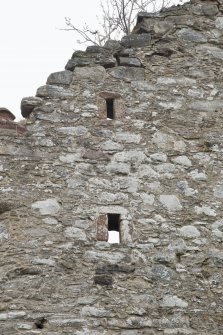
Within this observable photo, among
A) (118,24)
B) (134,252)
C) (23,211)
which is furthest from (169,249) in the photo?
(118,24)

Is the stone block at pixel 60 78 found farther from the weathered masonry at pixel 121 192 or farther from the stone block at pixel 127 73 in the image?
the stone block at pixel 127 73

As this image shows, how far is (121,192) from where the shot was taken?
564 cm

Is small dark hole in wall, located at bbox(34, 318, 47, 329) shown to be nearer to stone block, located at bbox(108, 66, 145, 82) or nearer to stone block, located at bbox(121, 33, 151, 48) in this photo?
stone block, located at bbox(108, 66, 145, 82)

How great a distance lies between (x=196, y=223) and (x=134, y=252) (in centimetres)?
59

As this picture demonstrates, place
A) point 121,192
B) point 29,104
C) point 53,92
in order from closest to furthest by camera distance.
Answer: point 121,192 → point 29,104 → point 53,92

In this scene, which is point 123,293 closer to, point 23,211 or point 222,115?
point 23,211

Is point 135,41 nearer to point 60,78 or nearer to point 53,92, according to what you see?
point 60,78

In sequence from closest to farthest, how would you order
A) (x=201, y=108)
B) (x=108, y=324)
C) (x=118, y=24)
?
(x=108, y=324), (x=201, y=108), (x=118, y=24)

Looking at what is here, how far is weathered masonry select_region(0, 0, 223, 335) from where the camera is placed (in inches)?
203

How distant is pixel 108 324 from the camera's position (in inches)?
200

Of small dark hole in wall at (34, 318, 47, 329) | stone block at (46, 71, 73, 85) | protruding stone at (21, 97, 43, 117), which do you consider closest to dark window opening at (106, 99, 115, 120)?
stone block at (46, 71, 73, 85)

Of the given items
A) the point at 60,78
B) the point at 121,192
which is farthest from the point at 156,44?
the point at 121,192

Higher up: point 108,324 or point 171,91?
point 171,91

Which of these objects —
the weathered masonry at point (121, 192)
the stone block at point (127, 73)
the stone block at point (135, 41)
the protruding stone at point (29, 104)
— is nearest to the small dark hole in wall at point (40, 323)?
the weathered masonry at point (121, 192)
